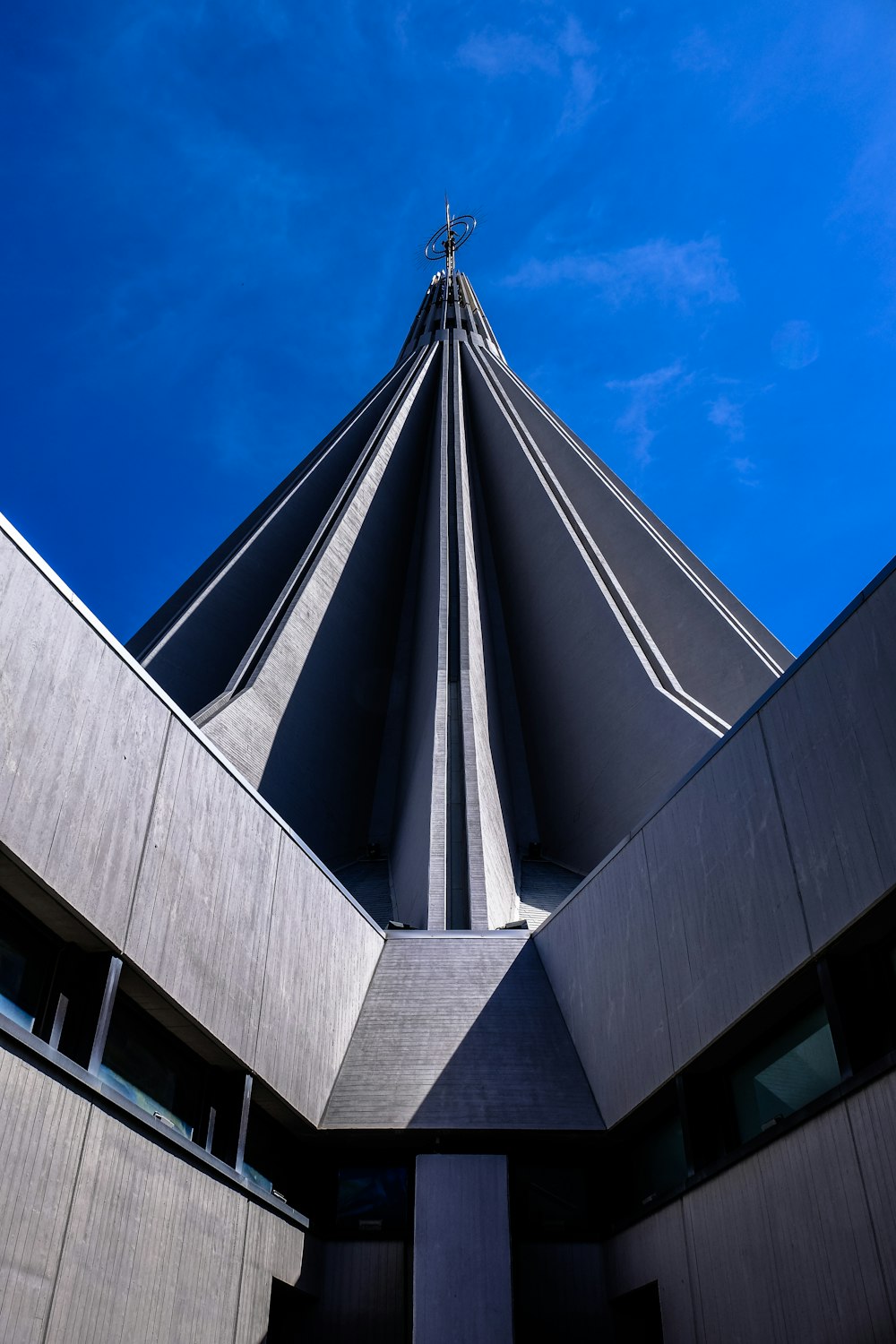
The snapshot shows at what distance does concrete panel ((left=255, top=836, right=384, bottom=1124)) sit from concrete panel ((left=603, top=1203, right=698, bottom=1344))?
2529 mm

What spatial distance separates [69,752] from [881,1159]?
469 cm

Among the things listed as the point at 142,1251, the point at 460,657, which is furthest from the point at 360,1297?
the point at 460,657

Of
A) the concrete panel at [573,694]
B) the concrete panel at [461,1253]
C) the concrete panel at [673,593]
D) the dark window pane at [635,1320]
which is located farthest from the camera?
the concrete panel at [673,593]

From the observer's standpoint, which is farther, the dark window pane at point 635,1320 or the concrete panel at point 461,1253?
the dark window pane at point 635,1320

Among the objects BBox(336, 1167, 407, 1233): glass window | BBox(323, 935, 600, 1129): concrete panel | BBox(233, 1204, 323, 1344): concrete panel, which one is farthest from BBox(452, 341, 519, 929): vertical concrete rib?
BBox(233, 1204, 323, 1344): concrete panel

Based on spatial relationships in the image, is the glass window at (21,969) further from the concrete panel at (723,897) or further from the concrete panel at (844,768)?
the concrete panel at (844,768)

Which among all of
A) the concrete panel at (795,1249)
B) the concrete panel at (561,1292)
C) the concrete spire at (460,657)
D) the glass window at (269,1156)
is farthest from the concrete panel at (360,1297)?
the concrete spire at (460,657)

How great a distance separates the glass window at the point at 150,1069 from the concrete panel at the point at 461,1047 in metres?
1.74

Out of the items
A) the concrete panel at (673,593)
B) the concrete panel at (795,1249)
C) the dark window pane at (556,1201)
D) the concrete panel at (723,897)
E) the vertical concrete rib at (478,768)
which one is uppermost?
the concrete panel at (673,593)

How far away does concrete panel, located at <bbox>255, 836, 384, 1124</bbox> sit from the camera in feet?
25.7

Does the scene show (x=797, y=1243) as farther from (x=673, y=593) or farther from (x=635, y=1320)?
(x=673, y=593)

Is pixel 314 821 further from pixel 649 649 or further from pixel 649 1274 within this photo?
pixel 649 1274

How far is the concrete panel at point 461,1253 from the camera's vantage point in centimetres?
736

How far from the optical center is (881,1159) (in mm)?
5090
